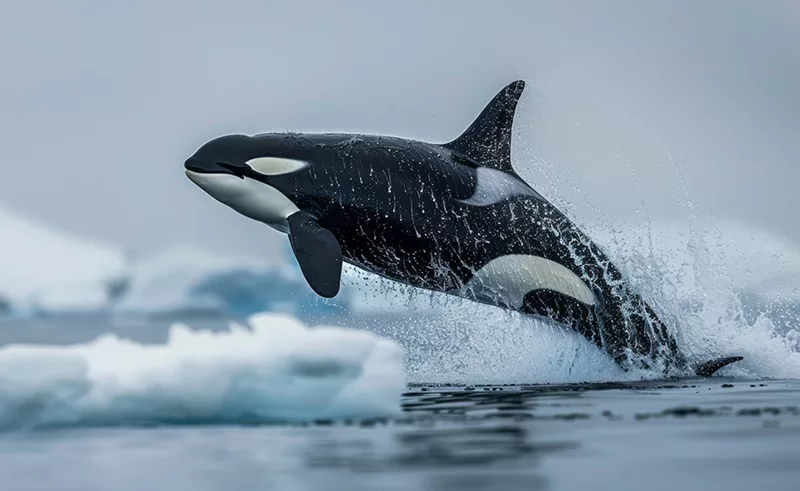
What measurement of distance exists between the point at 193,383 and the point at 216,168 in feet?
16.2

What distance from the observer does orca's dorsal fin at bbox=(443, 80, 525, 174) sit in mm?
12398

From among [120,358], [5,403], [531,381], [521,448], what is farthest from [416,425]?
[531,381]

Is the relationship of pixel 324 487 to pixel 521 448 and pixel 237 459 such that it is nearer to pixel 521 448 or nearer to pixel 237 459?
pixel 237 459

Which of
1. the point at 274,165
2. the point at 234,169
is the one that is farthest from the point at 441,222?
the point at 234,169

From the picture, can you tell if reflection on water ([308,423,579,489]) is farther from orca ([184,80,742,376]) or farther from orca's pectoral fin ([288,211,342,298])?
orca ([184,80,742,376])

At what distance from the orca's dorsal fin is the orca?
0.01 m

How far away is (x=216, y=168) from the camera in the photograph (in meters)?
12.0

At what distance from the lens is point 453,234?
11812mm

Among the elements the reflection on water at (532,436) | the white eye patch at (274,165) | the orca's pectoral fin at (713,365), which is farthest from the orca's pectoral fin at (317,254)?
the orca's pectoral fin at (713,365)

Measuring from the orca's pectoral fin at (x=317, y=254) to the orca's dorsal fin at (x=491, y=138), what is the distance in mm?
1973

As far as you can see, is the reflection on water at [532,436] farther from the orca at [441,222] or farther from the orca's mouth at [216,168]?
the orca's mouth at [216,168]

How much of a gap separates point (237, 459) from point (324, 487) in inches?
42.2

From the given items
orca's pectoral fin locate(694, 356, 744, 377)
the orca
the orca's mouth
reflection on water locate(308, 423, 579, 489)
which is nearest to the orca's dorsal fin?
the orca

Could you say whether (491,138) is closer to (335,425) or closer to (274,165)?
(274,165)
